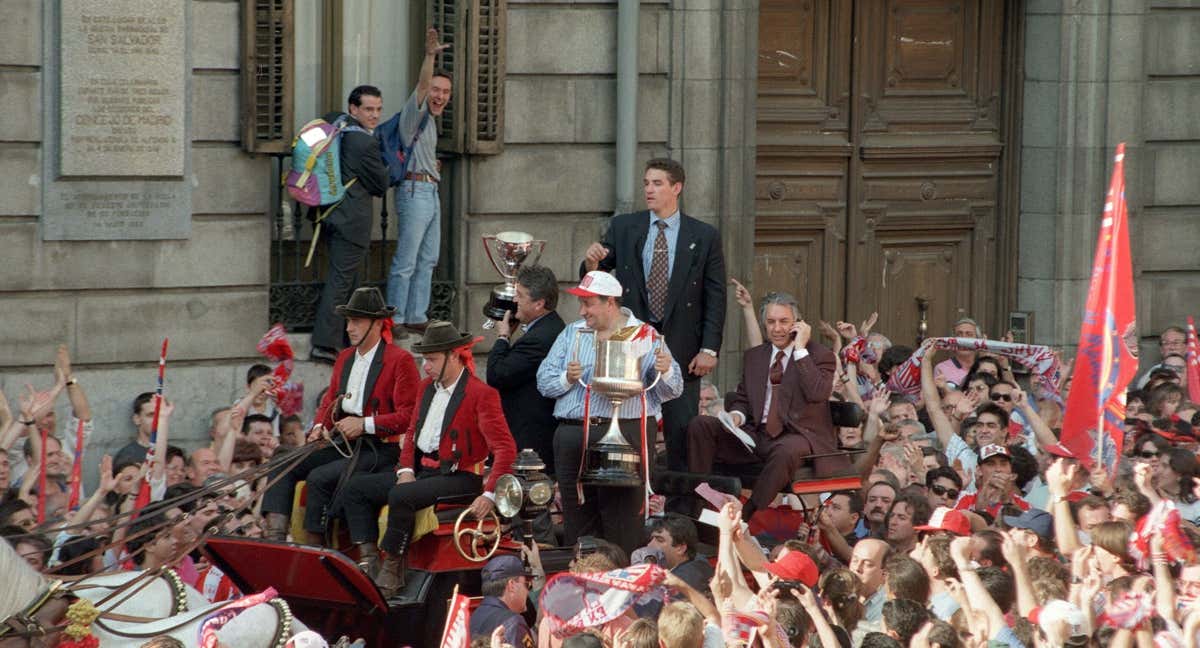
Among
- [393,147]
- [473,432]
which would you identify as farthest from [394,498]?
[393,147]

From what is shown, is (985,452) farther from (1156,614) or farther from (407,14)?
(407,14)

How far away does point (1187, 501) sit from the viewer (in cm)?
1244

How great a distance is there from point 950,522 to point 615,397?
1889mm

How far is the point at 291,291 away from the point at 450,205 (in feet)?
4.41

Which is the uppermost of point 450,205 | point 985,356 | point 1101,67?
point 1101,67

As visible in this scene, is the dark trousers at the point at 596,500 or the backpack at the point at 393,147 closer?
the dark trousers at the point at 596,500

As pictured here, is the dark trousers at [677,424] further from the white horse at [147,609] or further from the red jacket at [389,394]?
the white horse at [147,609]

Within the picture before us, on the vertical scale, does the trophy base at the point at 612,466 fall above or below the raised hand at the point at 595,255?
below

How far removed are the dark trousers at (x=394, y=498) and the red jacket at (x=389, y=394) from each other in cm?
37

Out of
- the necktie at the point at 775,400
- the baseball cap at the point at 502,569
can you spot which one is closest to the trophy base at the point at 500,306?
the necktie at the point at 775,400

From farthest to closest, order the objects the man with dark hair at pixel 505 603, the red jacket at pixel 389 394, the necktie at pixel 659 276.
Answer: the necktie at pixel 659 276, the red jacket at pixel 389 394, the man with dark hair at pixel 505 603

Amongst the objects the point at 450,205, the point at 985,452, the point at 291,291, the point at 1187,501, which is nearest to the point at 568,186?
the point at 450,205

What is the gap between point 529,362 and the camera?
12352 millimetres

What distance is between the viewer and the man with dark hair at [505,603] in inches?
400
